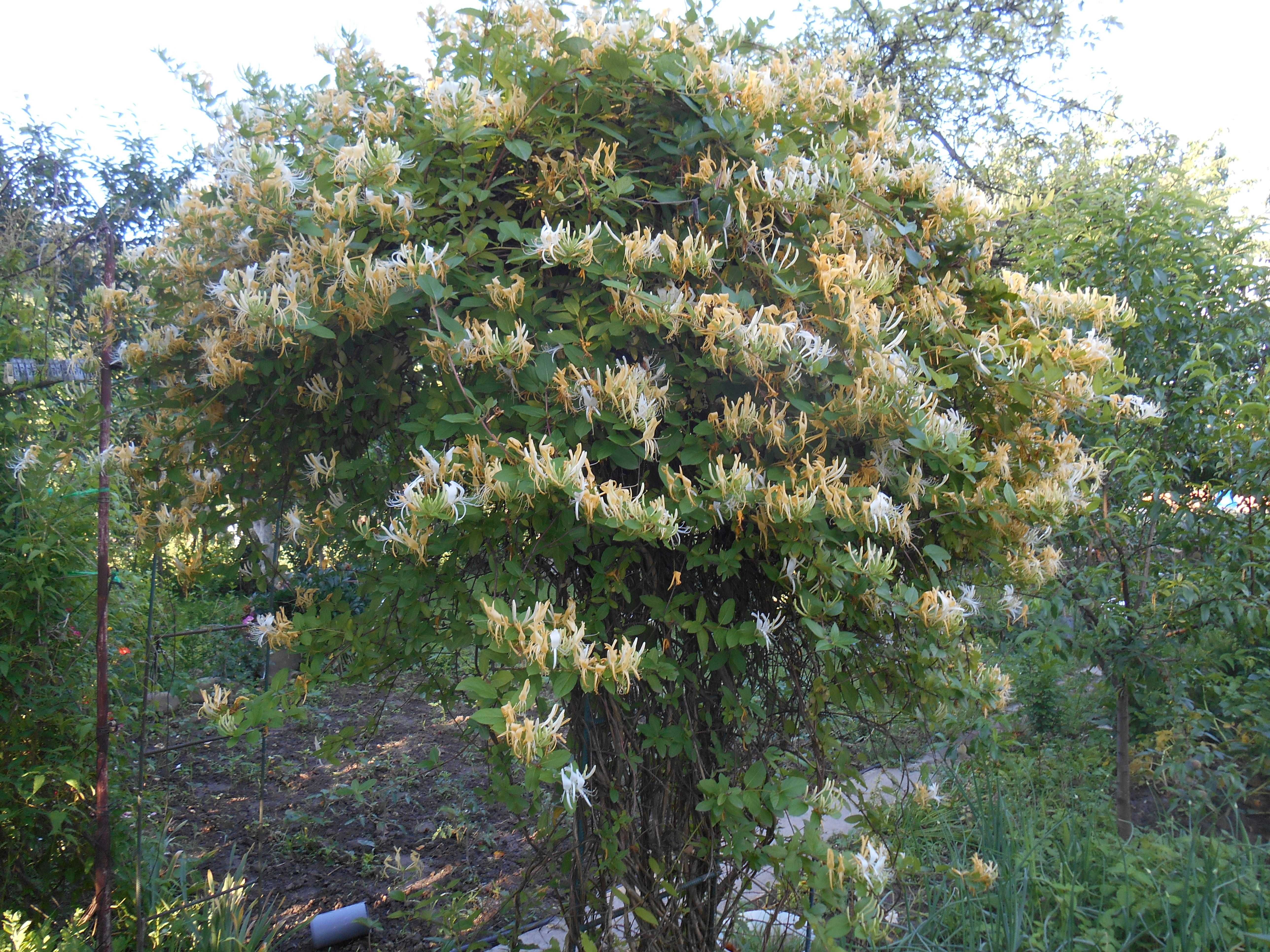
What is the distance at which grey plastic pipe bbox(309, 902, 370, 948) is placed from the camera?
2951 mm

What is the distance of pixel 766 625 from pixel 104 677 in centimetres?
190

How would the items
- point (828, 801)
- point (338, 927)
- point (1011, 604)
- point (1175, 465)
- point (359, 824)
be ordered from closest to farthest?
1. point (828, 801)
2. point (1011, 604)
3. point (338, 927)
4. point (1175, 465)
5. point (359, 824)

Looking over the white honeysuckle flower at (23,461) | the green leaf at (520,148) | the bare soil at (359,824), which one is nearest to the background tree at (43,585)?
the white honeysuckle flower at (23,461)

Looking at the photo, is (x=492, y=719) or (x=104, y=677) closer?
(x=492, y=719)

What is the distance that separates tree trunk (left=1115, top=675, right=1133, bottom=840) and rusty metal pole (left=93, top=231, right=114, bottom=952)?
3392 millimetres

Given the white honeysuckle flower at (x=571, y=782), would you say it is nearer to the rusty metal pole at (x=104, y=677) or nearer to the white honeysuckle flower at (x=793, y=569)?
the white honeysuckle flower at (x=793, y=569)

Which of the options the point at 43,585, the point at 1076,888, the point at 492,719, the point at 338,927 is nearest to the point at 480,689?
the point at 492,719

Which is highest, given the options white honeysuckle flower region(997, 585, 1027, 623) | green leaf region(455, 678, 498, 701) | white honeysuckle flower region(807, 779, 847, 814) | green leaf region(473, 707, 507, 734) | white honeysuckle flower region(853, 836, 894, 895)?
white honeysuckle flower region(997, 585, 1027, 623)

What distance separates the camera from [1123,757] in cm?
330

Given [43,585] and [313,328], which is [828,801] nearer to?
[313,328]

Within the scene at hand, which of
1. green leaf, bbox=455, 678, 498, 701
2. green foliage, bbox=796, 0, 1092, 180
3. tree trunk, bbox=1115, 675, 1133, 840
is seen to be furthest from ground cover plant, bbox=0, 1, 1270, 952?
green foliage, bbox=796, 0, 1092, 180

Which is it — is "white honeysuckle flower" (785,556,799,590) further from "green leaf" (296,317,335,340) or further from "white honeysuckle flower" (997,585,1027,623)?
"green leaf" (296,317,335,340)

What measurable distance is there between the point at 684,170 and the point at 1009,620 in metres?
1.73

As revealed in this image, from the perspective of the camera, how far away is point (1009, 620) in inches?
104
